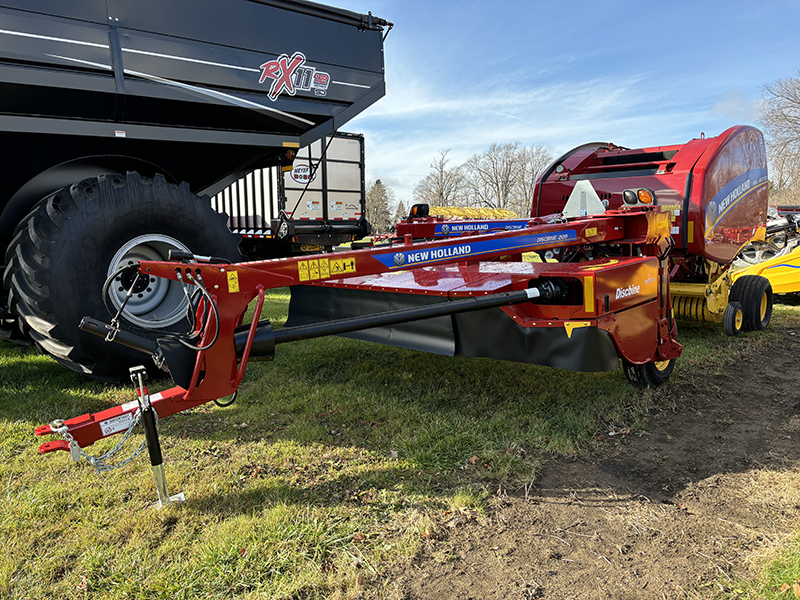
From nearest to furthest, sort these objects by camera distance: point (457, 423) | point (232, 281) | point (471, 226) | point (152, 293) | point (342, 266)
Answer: point (232, 281) → point (342, 266) → point (457, 423) → point (152, 293) → point (471, 226)

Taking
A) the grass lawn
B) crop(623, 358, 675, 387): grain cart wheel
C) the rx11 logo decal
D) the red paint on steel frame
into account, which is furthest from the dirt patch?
the rx11 logo decal

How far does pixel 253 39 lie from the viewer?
14.7 ft

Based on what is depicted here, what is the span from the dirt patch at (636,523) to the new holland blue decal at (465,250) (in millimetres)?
1273

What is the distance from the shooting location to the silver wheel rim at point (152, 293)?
3.84 m

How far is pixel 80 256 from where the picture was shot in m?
3.59

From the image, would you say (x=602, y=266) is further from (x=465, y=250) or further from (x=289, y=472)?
(x=289, y=472)

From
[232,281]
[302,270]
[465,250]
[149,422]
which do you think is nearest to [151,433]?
[149,422]

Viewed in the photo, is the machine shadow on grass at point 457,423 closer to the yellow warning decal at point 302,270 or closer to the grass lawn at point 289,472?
the grass lawn at point 289,472

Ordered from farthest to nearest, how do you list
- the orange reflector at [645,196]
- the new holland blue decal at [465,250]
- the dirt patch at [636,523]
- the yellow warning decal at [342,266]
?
the orange reflector at [645,196], the new holland blue decal at [465,250], the yellow warning decal at [342,266], the dirt patch at [636,523]

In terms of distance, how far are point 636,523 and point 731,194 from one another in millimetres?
4774

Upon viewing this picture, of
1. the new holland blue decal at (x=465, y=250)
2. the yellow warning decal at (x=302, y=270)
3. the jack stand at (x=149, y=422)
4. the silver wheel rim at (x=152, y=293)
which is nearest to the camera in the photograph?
the jack stand at (x=149, y=422)

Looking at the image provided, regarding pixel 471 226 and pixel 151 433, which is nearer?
pixel 151 433

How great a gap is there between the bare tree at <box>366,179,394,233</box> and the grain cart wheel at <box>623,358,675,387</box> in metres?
44.3

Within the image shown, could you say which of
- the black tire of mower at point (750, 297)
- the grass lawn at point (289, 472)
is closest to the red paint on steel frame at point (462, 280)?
the grass lawn at point (289, 472)
